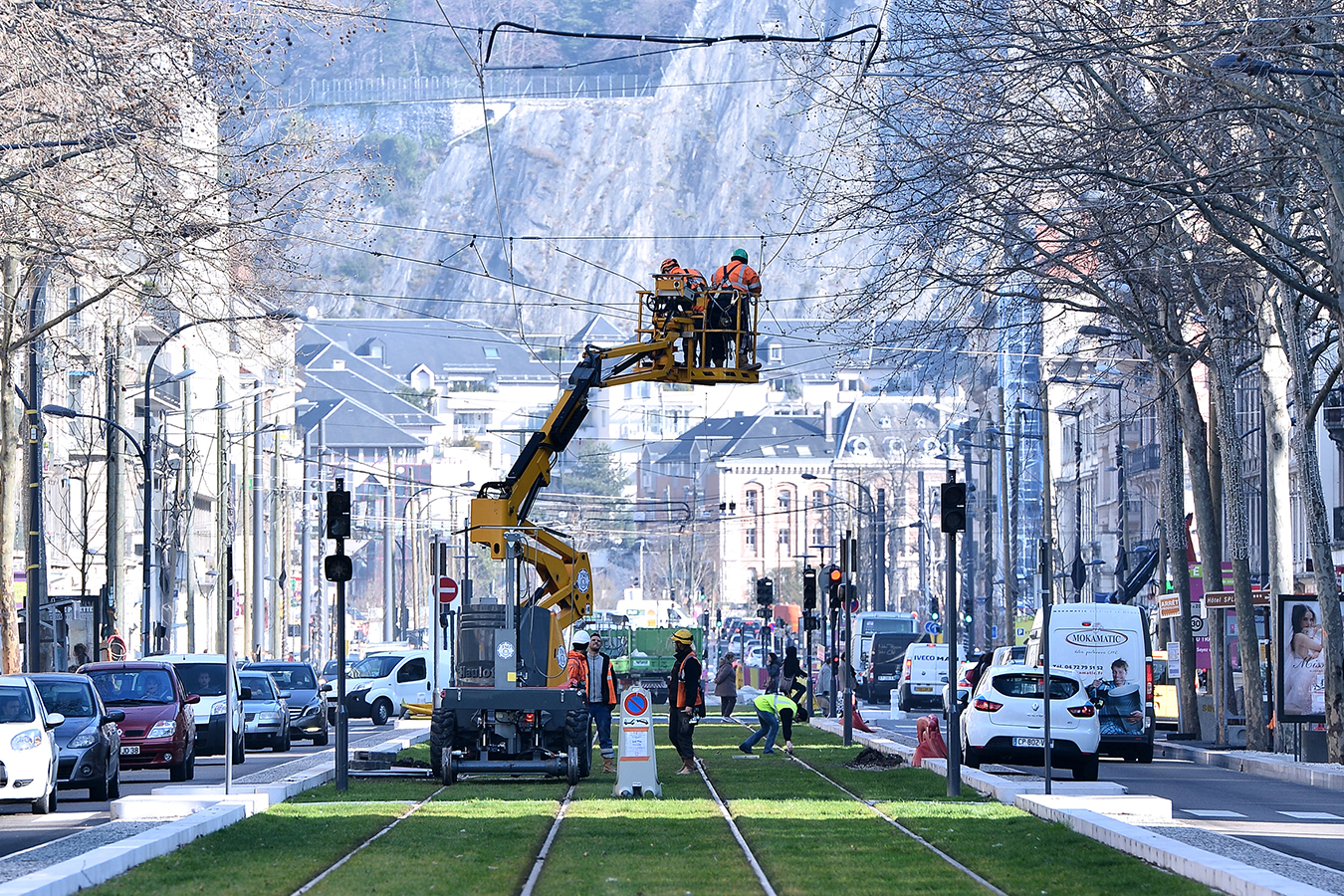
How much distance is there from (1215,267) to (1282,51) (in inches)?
397

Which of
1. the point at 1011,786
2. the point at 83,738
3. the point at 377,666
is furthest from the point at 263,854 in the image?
the point at 377,666

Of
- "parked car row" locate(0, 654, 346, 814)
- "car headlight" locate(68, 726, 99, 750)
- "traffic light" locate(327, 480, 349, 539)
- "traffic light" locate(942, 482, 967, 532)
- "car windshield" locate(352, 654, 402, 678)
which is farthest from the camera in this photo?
"car windshield" locate(352, 654, 402, 678)

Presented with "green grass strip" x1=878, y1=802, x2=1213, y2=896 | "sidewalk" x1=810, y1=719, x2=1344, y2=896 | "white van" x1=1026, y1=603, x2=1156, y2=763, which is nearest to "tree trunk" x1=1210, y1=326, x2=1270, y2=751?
"white van" x1=1026, y1=603, x2=1156, y2=763

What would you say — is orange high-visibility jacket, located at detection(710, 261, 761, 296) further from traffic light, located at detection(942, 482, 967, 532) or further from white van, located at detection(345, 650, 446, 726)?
white van, located at detection(345, 650, 446, 726)

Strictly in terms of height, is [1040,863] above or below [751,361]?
below

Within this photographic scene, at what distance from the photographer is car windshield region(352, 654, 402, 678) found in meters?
55.5

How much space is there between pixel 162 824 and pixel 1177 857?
28.6 feet

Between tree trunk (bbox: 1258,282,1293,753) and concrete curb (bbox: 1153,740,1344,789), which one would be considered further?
tree trunk (bbox: 1258,282,1293,753)

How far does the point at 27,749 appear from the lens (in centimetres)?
2188

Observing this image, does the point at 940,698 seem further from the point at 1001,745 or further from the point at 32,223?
the point at 32,223

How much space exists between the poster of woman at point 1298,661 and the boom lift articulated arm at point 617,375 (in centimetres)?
1032

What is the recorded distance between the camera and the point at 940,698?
61156 mm

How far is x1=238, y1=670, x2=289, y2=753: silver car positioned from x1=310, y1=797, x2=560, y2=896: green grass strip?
15.4 metres

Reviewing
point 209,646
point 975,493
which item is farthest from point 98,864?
point 975,493
